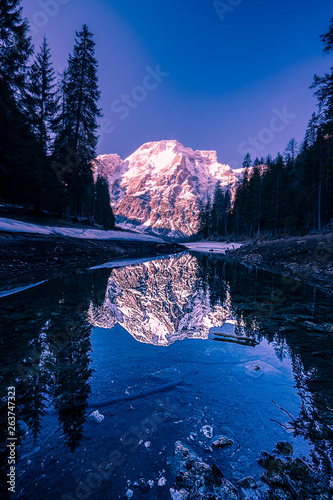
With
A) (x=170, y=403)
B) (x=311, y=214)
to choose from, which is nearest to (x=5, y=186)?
(x=170, y=403)

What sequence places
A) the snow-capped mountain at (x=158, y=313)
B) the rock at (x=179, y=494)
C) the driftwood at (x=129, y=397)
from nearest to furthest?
1. the rock at (x=179, y=494)
2. the driftwood at (x=129, y=397)
3. the snow-capped mountain at (x=158, y=313)

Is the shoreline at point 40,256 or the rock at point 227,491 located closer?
the rock at point 227,491

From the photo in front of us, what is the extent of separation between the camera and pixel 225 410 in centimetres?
256

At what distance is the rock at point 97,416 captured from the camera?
7.58 feet

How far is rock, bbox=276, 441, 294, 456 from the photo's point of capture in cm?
197

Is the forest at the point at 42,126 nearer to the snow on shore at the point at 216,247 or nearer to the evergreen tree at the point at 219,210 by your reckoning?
the snow on shore at the point at 216,247

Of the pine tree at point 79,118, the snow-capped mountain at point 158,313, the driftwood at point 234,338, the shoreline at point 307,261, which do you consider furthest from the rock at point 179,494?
the pine tree at point 79,118

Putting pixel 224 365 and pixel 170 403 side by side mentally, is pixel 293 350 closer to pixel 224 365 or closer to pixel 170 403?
pixel 224 365

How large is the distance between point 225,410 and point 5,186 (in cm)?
1800

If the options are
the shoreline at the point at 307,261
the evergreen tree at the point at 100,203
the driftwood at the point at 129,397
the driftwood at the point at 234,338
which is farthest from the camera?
the evergreen tree at the point at 100,203

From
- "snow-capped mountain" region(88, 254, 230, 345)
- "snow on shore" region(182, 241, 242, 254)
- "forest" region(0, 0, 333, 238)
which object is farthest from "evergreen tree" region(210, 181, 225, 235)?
"snow-capped mountain" region(88, 254, 230, 345)

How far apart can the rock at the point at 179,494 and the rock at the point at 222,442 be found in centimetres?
55

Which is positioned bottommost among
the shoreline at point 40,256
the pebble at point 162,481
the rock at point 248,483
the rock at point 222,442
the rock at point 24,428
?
the rock at point 24,428

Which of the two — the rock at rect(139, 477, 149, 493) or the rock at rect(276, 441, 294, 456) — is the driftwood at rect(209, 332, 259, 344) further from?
the rock at rect(139, 477, 149, 493)
